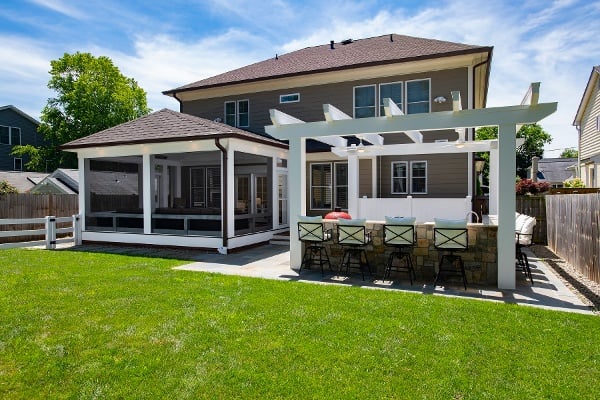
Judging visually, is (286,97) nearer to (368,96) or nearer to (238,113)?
(238,113)

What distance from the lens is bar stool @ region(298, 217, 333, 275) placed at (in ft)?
24.5

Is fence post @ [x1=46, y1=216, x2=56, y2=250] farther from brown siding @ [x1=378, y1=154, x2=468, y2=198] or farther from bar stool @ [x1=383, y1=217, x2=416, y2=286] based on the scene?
brown siding @ [x1=378, y1=154, x2=468, y2=198]

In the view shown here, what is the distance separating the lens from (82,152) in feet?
39.1

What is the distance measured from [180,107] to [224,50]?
3.78m

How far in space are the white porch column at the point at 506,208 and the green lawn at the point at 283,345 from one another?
1.26 m

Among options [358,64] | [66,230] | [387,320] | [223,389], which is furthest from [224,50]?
[223,389]

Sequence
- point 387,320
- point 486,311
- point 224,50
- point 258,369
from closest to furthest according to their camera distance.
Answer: point 258,369 → point 387,320 → point 486,311 → point 224,50

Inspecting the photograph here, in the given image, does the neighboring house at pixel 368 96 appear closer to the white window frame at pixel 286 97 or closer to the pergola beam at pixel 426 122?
the white window frame at pixel 286 97

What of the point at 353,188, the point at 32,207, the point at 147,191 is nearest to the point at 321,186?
the point at 353,188

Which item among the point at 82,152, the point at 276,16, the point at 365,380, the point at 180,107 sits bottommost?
the point at 365,380

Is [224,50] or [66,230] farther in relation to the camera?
[224,50]

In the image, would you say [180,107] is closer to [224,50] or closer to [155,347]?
[224,50]

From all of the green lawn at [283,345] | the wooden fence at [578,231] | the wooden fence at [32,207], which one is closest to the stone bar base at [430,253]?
the green lawn at [283,345]

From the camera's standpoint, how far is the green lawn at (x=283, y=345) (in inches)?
Answer: 121
